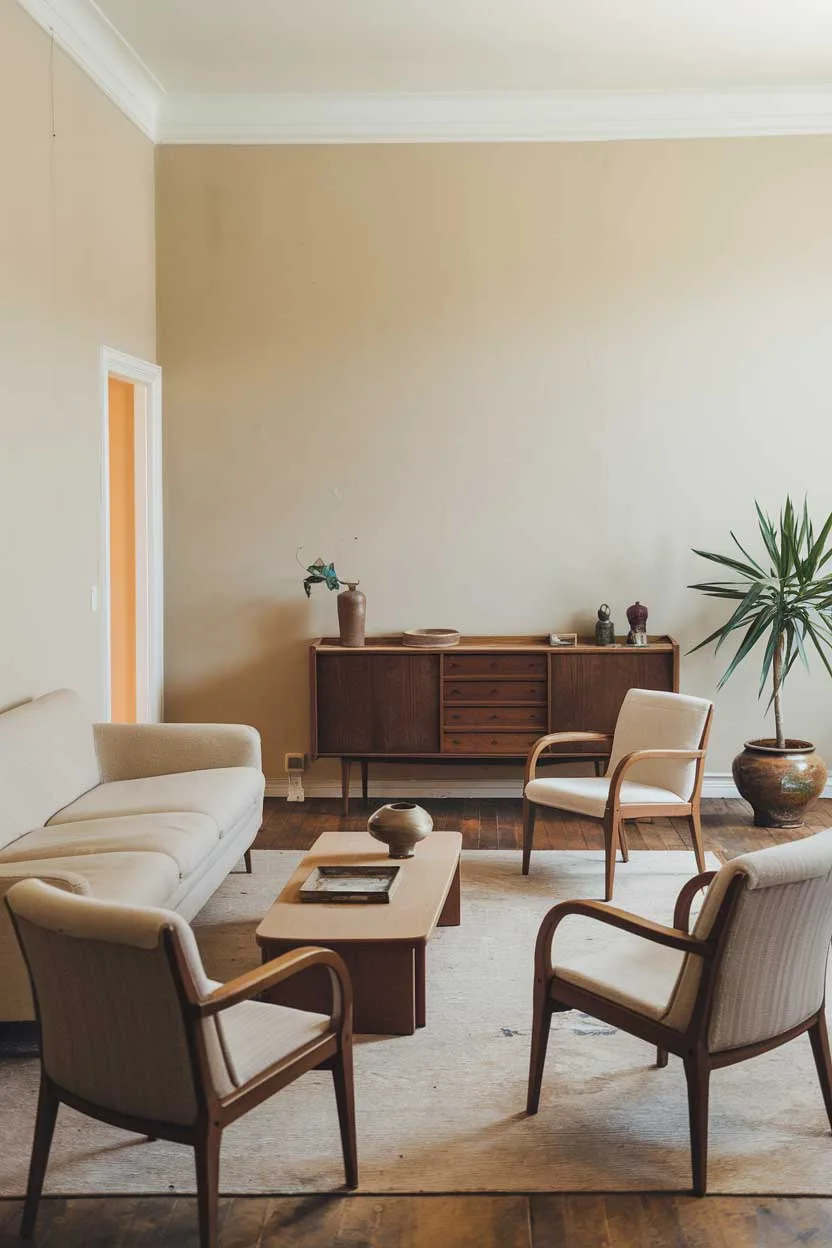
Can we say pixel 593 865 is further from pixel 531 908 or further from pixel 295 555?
pixel 295 555

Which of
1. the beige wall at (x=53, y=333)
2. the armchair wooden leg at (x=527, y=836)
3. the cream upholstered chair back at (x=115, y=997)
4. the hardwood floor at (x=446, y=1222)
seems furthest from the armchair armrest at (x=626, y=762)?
the cream upholstered chair back at (x=115, y=997)

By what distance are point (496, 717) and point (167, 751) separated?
5.81 ft

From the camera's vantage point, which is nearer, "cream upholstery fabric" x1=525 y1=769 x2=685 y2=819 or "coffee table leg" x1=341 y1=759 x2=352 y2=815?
"cream upholstery fabric" x1=525 y1=769 x2=685 y2=819

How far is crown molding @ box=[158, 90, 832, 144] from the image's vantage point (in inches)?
235

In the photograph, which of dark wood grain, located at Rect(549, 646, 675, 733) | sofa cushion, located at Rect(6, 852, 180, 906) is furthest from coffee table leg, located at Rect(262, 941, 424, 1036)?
dark wood grain, located at Rect(549, 646, 675, 733)

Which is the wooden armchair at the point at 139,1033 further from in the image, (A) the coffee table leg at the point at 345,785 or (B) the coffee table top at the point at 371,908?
(A) the coffee table leg at the point at 345,785

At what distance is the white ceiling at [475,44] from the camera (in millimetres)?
4961

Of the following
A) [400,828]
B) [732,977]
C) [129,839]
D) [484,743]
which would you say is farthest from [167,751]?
[732,977]

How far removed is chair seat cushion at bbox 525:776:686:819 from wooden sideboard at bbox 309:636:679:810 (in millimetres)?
863

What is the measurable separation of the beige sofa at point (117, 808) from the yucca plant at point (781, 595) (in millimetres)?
2469

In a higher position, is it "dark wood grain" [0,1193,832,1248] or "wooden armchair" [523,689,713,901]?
"wooden armchair" [523,689,713,901]

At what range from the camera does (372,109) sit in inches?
238

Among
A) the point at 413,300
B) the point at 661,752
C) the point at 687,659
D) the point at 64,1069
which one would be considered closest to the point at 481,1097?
the point at 64,1069

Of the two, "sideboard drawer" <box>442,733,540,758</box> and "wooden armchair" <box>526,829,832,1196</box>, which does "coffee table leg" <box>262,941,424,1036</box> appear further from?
"sideboard drawer" <box>442,733,540,758</box>
